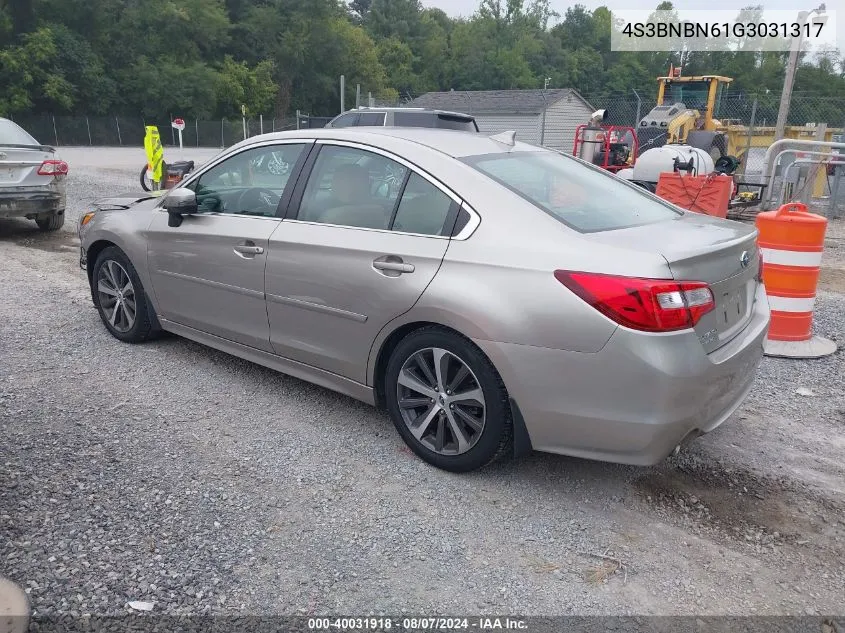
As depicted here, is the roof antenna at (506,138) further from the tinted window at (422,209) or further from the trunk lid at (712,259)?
the trunk lid at (712,259)

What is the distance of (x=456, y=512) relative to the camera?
10.4 ft

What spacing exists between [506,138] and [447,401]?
5.54 feet

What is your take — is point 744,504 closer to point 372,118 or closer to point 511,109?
point 372,118

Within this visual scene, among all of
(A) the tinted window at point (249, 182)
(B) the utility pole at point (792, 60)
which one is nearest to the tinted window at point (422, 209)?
(A) the tinted window at point (249, 182)

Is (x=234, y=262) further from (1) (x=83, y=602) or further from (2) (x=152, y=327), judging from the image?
(1) (x=83, y=602)

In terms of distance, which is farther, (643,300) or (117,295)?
(117,295)

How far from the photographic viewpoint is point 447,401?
11.0ft

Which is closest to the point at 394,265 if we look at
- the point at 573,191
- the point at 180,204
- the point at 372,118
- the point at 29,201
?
the point at 573,191

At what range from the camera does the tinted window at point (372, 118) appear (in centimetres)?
1293

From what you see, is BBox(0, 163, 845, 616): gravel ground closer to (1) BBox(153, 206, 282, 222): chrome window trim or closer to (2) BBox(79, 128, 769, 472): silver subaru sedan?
(2) BBox(79, 128, 769, 472): silver subaru sedan

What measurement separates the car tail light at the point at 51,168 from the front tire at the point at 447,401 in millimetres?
7558

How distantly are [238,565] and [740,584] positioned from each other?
1.97 metres

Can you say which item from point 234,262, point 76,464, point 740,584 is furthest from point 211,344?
point 740,584

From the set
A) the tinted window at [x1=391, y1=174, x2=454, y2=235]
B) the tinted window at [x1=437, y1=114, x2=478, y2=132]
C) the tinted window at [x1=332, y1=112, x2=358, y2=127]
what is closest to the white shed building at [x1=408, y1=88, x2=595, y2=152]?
the tinted window at [x1=332, y1=112, x2=358, y2=127]
